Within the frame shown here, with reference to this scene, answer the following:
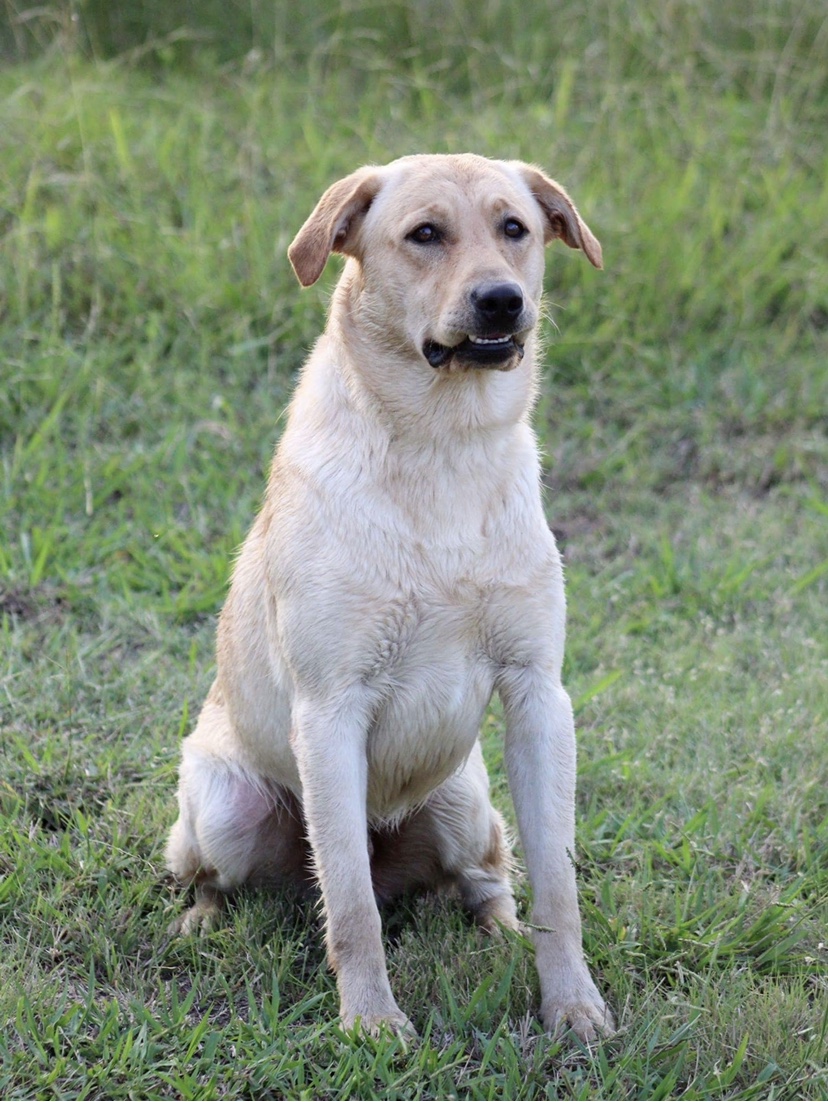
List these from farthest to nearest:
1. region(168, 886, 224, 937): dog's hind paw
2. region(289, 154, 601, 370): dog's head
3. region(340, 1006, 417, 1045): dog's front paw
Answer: region(168, 886, 224, 937): dog's hind paw → region(289, 154, 601, 370): dog's head → region(340, 1006, 417, 1045): dog's front paw

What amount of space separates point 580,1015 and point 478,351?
1395mm

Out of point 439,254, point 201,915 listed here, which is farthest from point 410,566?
point 201,915

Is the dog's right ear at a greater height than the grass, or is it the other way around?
the dog's right ear

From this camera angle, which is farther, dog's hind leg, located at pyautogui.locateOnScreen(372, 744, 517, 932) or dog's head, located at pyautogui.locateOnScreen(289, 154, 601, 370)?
dog's hind leg, located at pyautogui.locateOnScreen(372, 744, 517, 932)

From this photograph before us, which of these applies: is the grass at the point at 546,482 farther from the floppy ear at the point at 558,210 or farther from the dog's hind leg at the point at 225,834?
the floppy ear at the point at 558,210

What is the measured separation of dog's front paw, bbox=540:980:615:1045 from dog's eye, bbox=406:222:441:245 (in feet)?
5.32

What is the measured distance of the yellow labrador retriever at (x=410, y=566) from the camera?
9.14 ft

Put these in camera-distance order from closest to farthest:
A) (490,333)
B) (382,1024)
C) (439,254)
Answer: (382,1024) → (490,333) → (439,254)

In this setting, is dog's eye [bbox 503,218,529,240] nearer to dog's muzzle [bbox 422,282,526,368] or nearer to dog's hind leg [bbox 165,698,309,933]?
dog's muzzle [bbox 422,282,526,368]

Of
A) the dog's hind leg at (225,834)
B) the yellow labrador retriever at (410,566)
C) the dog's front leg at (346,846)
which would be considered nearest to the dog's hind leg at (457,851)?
the yellow labrador retriever at (410,566)

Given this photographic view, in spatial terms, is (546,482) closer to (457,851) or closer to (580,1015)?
(457,851)

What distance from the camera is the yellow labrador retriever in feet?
9.14

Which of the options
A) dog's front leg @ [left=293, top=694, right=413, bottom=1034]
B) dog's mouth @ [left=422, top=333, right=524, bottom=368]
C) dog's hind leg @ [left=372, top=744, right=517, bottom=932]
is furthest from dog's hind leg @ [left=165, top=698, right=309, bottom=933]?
dog's mouth @ [left=422, top=333, right=524, bottom=368]

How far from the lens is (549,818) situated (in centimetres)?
288
